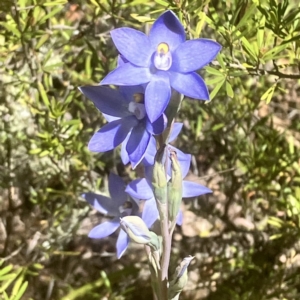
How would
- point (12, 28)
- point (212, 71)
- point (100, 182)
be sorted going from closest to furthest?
point (212, 71), point (12, 28), point (100, 182)

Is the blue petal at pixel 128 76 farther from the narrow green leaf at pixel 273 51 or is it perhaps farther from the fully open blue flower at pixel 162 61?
the narrow green leaf at pixel 273 51

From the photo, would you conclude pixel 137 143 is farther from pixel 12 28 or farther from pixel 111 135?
pixel 12 28

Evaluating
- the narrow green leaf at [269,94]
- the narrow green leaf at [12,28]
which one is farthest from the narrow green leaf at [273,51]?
the narrow green leaf at [12,28]

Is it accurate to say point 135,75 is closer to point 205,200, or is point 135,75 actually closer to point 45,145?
point 45,145

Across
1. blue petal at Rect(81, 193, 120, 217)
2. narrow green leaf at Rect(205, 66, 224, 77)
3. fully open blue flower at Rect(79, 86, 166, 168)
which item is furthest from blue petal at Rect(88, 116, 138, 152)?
blue petal at Rect(81, 193, 120, 217)

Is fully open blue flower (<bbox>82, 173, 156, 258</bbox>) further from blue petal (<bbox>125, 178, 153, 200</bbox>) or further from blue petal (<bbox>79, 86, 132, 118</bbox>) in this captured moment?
blue petal (<bbox>79, 86, 132, 118</bbox>)

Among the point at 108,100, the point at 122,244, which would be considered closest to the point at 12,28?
the point at 108,100

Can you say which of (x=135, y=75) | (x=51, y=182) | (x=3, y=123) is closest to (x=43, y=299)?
(x=51, y=182)
